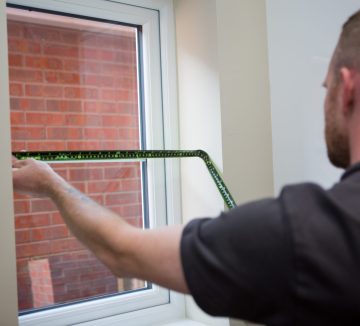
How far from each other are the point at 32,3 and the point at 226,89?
67cm

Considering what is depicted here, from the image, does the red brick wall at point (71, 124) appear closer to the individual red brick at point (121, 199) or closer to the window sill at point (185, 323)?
the individual red brick at point (121, 199)

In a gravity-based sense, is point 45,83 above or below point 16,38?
below

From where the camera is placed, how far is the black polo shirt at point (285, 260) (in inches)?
25.1

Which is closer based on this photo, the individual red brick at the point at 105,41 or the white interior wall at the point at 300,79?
the individual red brick at the point at 105,41

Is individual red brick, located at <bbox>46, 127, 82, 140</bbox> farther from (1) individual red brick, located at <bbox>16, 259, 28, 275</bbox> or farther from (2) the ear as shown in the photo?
(2) the ear

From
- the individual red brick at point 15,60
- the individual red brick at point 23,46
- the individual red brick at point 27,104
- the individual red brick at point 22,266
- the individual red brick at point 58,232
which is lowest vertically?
the individual red brick at point 22,266

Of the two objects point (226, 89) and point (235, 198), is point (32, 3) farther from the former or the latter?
point (235, 198)

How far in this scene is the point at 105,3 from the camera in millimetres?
1438

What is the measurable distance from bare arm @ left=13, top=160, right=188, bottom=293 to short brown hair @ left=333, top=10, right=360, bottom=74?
0.49 meters

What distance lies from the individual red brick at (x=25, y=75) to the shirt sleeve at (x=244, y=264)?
0.88 metres

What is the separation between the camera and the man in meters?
0.64

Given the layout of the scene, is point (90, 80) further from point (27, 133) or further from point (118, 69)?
Answer: point (27, 133)

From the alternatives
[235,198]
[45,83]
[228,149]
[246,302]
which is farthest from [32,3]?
[246,302]

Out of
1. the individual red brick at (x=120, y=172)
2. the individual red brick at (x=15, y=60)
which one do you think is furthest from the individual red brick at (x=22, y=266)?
the individual red brick at (x=15, y=60)
